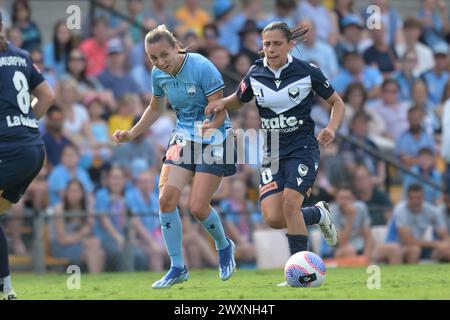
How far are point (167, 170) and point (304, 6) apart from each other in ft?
30.8

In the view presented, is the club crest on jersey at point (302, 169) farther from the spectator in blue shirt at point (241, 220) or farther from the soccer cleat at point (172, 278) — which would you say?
the spectator in blue shirt at point (241, 220)

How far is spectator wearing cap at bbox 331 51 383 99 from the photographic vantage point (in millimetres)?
18125

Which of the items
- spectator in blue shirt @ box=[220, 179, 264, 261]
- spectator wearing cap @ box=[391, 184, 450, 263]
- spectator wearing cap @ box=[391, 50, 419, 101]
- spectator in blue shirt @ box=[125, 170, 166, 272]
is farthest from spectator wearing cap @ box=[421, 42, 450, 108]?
spectator in blue shirt @ box=[125, 170, 166, 272]

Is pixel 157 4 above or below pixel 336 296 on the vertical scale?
above

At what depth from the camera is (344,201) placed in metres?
15.4

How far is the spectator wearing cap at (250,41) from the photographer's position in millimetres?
17578

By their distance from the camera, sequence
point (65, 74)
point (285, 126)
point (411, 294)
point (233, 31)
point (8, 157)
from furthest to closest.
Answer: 1. point (233, 31)
2. point (65, 74)
3. point (285, 126)
4. point (8, 157)
5. point (411, 294)

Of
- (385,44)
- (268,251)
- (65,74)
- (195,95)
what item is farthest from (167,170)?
(385,44)

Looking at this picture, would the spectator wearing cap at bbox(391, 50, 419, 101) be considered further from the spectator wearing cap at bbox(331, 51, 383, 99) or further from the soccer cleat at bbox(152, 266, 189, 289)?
the soccer cleat at bbox(152, 266, 189, 289)

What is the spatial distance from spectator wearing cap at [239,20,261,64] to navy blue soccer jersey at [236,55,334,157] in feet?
24.3

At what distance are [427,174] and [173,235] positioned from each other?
7.83 m

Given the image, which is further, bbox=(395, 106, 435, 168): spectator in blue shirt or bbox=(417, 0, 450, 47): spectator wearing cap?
bbox=(417, 0, 450, 47): spectator wearing cap

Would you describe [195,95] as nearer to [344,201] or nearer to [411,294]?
[411,294]

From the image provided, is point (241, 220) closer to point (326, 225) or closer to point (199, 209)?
point (326, 225)
